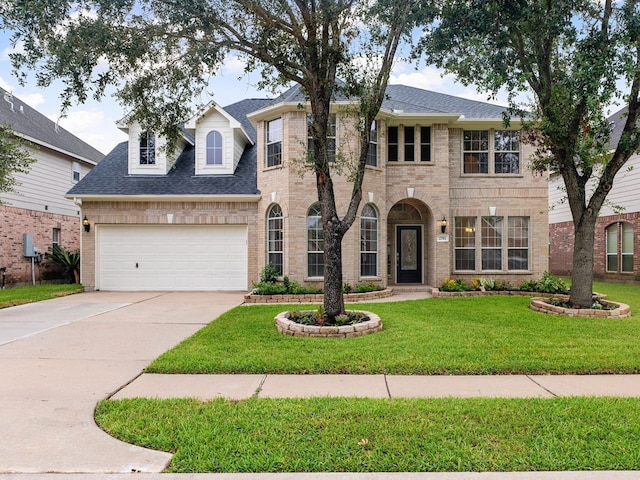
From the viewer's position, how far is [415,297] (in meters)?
11.6

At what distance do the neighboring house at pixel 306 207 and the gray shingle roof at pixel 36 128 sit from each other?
4789 millimetres

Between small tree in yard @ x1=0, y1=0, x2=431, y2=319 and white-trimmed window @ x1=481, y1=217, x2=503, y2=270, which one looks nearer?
small tree in yard @ x1=0, y1=0, x2=431, y2=319

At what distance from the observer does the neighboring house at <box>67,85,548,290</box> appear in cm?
1197

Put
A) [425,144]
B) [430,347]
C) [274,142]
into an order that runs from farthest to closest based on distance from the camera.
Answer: [425,144] < [274,142] < [430,347]

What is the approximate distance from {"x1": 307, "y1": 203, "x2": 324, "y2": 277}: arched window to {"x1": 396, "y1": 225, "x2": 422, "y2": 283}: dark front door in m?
3.25

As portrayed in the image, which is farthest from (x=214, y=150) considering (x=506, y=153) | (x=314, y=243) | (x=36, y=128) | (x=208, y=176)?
(x=506, y=153)

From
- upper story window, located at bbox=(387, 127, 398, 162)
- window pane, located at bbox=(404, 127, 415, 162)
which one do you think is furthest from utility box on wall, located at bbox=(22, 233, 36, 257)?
window pane, located at bbox=(404, 127, 415, 162)

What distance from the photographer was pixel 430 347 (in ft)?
19.3

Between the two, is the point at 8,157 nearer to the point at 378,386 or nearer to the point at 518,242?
the point at 378,386

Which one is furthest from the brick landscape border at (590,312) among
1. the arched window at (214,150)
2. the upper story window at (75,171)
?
the upper story window at (75,171)

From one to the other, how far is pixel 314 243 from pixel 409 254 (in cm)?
381

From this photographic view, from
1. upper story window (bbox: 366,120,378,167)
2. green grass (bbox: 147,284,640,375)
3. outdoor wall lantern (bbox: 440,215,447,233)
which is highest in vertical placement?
upper story window (bbox: 366,120,378,167)

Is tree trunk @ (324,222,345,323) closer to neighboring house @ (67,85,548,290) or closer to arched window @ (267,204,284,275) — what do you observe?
neighboring house @ (67,85,548,290)

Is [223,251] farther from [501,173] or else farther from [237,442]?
[237,442]
